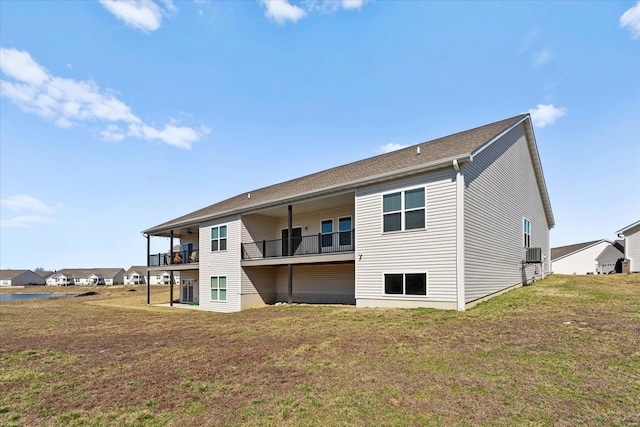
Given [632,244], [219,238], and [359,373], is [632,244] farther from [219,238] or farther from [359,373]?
[219,238]

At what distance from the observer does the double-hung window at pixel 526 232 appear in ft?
59.5

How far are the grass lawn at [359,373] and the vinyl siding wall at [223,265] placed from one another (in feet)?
28.3

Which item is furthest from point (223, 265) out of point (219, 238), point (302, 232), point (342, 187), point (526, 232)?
point (526, 232)

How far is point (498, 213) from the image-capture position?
14.9 meters

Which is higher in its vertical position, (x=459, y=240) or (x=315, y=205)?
(x=315, y=205)

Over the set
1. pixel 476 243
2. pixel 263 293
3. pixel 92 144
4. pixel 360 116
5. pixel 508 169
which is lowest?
pixel 263 293

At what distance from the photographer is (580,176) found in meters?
19.3

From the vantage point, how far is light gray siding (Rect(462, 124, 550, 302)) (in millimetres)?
12555

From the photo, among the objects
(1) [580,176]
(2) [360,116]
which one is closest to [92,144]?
(2) [360,116]

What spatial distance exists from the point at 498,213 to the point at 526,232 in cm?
501

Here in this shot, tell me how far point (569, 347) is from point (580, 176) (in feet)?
52.8

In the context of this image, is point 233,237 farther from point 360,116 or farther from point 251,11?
point 251,11

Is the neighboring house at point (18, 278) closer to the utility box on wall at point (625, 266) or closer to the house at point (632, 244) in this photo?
the utility box on wall at point (625, 266)

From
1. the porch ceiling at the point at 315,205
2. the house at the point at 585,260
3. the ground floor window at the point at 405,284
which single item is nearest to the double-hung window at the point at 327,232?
the porch ceiling at the point at 315,205
